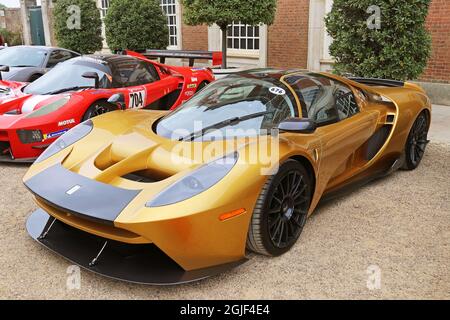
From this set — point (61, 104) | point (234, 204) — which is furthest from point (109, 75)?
point (234, 204)

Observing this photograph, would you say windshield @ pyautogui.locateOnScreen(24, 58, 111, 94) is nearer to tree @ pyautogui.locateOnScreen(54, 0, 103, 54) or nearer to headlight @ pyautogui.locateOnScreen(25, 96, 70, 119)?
headlight @ pyautogui.locateOnScreen(25, 96, 70, 119)

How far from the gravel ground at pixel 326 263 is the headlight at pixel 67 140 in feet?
2.03

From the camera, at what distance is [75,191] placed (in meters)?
2.59

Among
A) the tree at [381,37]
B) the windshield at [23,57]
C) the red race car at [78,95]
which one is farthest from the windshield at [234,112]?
the windshield at [23,57]

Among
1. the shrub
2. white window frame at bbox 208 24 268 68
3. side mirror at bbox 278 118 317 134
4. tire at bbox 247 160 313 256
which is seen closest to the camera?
tire at bbox 247 160 313 256

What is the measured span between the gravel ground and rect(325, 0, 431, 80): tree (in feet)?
10.5

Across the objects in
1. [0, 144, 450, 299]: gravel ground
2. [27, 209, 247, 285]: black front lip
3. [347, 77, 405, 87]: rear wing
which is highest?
[347, 77, 405, 87]: rear wing

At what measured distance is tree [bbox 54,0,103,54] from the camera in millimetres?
14016

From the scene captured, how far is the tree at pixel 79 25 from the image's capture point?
Answer: 552 inches

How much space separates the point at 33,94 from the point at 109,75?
97cm

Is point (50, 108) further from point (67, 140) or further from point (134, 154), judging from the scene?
point (134, 154)

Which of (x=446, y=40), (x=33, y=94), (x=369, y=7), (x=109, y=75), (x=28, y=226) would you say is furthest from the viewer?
(x=446, y=40)

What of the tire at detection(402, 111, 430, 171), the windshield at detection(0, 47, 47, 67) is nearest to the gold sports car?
the tire at detection(402, 111, 430, 171)
